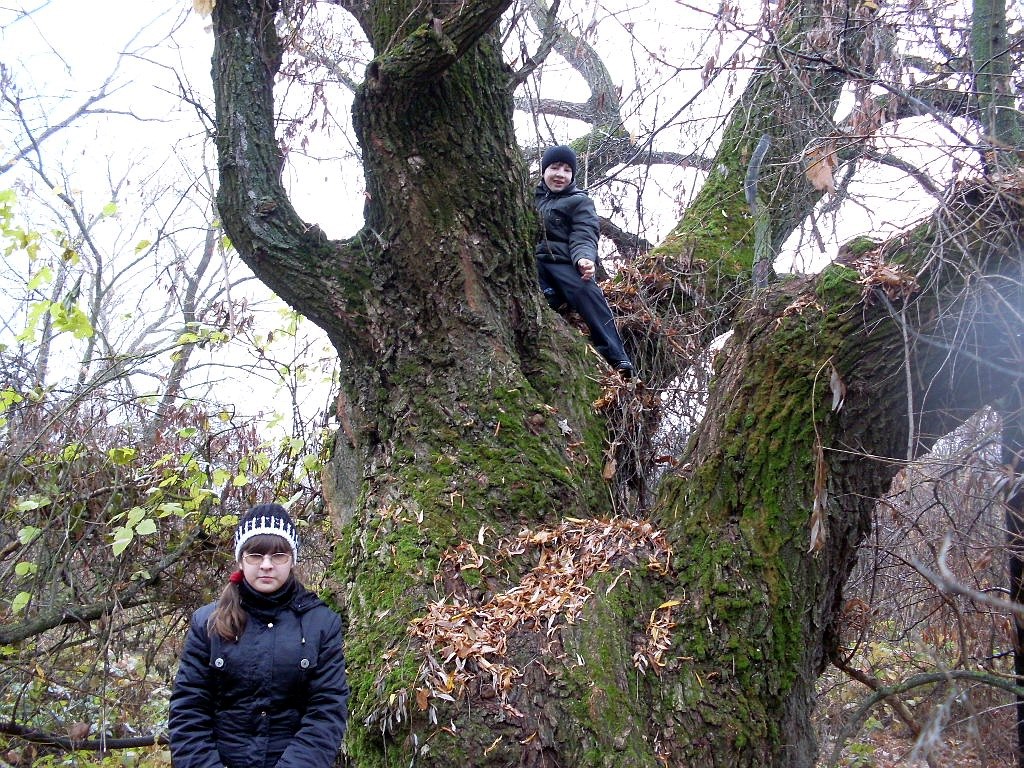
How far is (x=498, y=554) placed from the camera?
3268 millimetres

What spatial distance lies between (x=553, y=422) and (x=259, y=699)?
180 cm

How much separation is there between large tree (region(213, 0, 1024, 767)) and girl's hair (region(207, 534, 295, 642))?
0.55 meters

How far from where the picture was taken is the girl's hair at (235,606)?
102 inches

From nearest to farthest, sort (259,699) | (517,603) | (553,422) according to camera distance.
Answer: (259,699) → (517,603) → (553,422)

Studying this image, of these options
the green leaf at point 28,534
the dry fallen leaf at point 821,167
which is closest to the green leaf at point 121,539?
the green leaf at point 28,534

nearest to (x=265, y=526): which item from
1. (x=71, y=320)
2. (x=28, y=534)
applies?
(x=71, y=320)

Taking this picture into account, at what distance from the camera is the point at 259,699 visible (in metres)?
2.54

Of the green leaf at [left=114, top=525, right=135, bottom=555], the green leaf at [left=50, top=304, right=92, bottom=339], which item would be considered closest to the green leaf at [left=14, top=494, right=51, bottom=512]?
the green leaf at [left=114, top=525, right=135, bottom=555]

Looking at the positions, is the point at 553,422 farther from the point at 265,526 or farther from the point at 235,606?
the point at 235,606

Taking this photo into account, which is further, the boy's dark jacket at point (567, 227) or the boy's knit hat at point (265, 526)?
the boy's dark jacket at point (567, 227)

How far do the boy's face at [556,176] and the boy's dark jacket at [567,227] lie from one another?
7 cm

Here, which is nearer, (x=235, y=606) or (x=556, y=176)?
(x=235, y=606)

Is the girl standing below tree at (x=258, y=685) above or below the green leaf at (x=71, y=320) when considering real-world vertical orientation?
below

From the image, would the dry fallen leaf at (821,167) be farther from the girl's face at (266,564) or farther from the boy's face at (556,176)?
the girl's face at (266,564)
